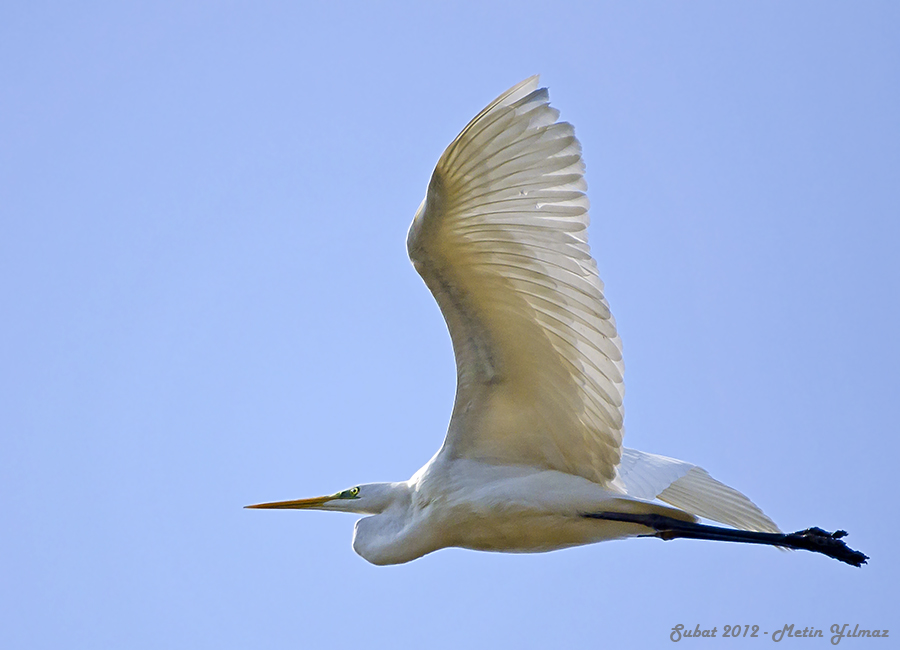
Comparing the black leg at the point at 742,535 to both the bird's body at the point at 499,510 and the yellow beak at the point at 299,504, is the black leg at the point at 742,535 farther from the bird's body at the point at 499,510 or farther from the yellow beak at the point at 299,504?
the yellow beak at the point at 299,504

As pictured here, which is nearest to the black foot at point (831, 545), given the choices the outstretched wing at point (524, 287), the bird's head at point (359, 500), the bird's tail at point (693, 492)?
the bird's tail at point (693, 492)

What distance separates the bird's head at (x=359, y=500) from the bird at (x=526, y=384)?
29mm

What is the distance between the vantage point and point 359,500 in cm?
639

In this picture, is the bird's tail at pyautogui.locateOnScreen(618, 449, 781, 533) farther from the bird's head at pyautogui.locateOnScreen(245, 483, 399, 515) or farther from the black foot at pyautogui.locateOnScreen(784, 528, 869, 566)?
the bird's head at pyautogui.locateOnScreen(245, 483, 399, 515)

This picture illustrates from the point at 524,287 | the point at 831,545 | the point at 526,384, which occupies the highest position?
the point at 524,287

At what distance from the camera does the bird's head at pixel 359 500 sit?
6.24m

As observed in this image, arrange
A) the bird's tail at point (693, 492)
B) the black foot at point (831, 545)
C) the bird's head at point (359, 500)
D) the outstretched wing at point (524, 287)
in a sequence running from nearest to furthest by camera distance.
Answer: the outstretched wing at point (524, 287)
the black foot at point (831, 545)
the bird's tail at point (693, 492)
the bird's head at point (359, 500)

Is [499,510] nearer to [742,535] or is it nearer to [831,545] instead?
[742,535]

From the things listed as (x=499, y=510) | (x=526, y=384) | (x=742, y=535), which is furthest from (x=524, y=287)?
(x=742, y=535)

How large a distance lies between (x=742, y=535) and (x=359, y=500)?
240cm

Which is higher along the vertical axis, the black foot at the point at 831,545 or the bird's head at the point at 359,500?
the bird's head at the point at 359,500

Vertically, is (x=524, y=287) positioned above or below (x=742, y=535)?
above

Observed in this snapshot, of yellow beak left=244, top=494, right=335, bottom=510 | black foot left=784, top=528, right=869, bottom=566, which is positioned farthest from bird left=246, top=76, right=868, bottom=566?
yellow beak left=244, top=494, right=335, bottom=510

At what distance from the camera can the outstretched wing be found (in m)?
4.75
